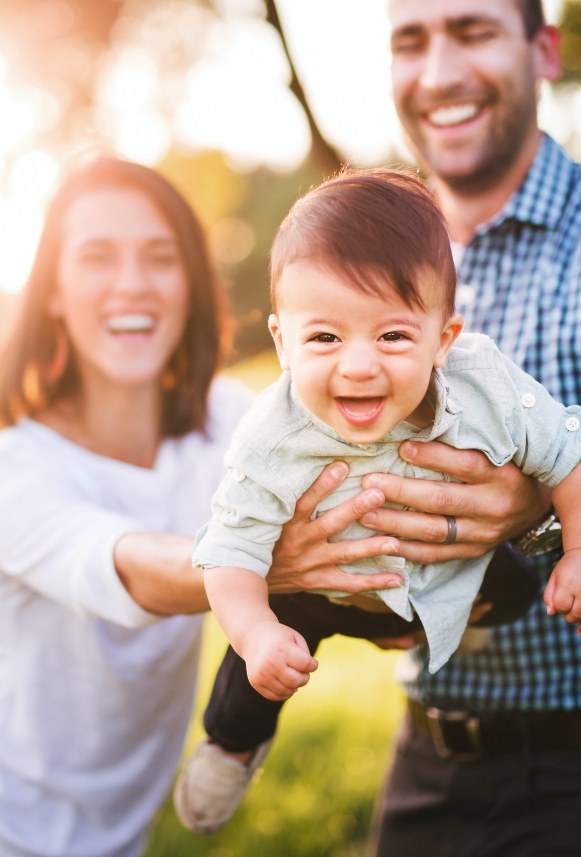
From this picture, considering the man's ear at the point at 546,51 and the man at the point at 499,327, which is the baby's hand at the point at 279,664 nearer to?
the man at the point at 499,327

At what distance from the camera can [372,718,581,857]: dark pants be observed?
2.38 metres

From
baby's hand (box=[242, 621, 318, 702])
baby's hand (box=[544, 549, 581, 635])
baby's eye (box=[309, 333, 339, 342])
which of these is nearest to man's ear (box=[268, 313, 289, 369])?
baby's eye (box=[309, 333, 339, 342])

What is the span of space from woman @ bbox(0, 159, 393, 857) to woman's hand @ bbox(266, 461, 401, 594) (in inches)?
22.0

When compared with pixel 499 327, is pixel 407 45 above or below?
above

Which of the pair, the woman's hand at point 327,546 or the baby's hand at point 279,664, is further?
the woman's hand at point 327,546

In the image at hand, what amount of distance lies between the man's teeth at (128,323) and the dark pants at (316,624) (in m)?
1.05

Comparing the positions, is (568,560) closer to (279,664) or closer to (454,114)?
(279,664)

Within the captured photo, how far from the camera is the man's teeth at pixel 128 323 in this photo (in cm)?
279

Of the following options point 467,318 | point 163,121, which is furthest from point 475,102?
point 163,121

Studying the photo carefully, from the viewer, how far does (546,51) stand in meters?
2.90

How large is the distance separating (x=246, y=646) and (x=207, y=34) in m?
4.54

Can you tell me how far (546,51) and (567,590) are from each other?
1865 mm

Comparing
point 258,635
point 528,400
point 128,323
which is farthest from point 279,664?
point 128,323

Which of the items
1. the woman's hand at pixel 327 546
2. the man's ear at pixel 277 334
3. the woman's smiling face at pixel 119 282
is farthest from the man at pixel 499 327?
the woman's smiling face at pixel 119 282
